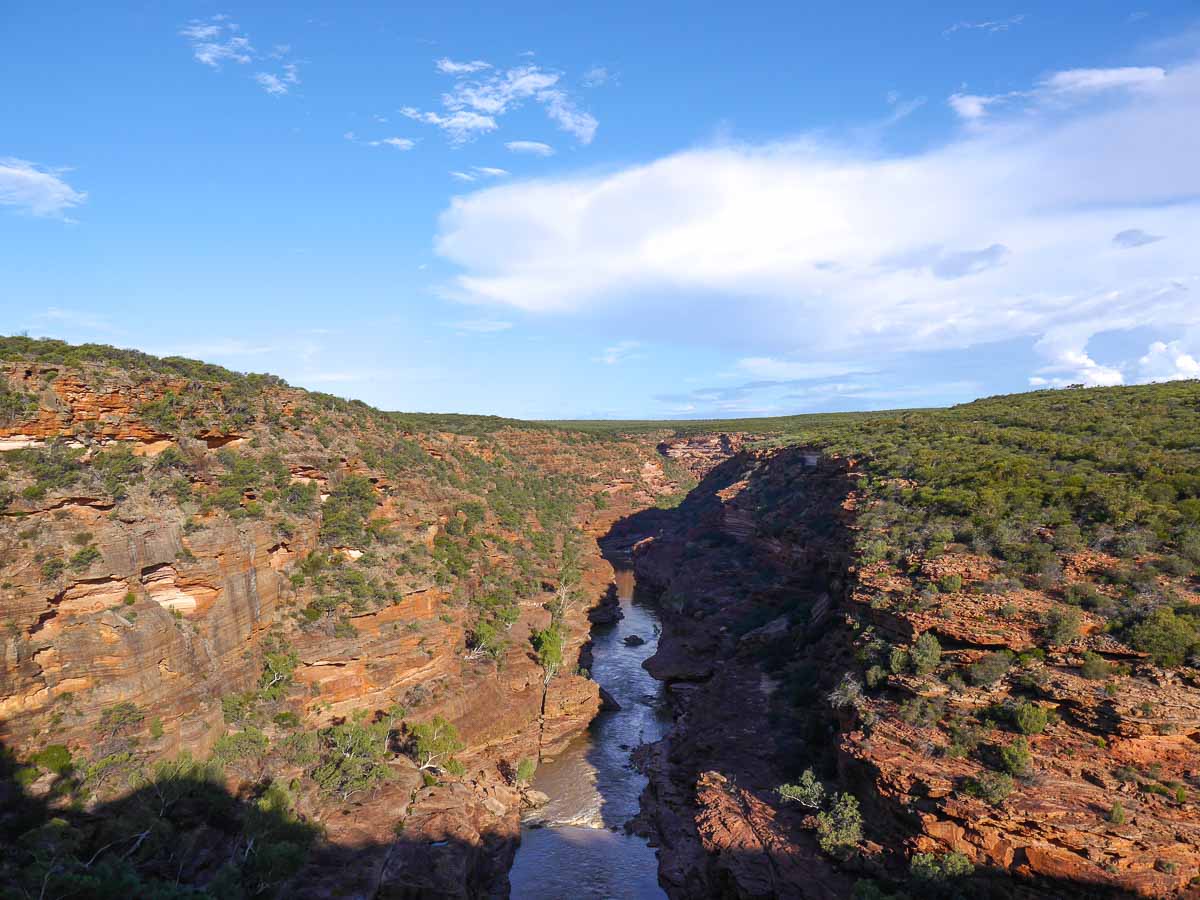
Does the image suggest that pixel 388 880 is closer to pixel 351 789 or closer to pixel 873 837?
pixel 351 789

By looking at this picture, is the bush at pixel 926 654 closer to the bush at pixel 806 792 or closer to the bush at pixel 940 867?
the bush at pixel 806 792

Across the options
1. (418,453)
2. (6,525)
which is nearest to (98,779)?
(6,525)

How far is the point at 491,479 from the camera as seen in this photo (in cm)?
6062

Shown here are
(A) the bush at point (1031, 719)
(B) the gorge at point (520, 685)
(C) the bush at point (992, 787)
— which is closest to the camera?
(B) the gorge at point (520, 685)

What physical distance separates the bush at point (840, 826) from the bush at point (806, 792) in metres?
0.69

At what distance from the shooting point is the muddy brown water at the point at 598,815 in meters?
25.9

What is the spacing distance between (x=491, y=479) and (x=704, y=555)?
2215 cm

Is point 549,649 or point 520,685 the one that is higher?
point 549,649

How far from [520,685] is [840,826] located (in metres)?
19.8

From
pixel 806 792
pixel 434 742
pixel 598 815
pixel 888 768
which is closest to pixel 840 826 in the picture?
pixel 806 792

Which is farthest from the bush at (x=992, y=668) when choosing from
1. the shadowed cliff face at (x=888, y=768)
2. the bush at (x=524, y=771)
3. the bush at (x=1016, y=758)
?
the bush at (x=524, y=771)

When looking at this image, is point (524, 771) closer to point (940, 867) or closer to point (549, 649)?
point (549, 649)

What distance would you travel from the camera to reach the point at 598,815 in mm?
30578

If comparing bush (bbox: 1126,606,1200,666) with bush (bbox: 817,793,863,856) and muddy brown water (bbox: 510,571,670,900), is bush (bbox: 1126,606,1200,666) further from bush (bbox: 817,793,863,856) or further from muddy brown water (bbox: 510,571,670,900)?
muddy brown water (bbox: 510,571,670,900)
